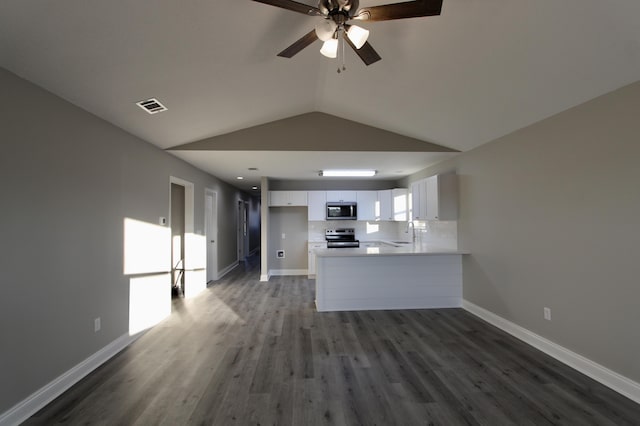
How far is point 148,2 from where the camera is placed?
1679 millimetres

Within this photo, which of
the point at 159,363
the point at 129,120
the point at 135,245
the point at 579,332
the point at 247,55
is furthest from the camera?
the point at 135,245

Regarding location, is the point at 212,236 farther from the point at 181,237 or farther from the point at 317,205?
the point at 317,205

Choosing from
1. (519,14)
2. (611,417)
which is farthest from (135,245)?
(611,417)

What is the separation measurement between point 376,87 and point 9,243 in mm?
3375

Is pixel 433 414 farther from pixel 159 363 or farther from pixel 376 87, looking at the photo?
pixel 376 87

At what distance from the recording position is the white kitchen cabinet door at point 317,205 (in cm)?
673

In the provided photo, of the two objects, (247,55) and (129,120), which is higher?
(247,55)

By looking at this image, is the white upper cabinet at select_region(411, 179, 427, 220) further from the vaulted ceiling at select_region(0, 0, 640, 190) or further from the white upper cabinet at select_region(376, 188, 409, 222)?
the vaulted ceiling at select_region(0, 0, 640, 190)

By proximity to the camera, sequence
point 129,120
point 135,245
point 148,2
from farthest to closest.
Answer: point 135,245 < point 129,120 < point 148,2

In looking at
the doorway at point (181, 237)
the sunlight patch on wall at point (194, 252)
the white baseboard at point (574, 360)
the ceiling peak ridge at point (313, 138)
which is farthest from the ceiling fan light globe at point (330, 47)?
the sunlight patch on wall at point (194, 252)

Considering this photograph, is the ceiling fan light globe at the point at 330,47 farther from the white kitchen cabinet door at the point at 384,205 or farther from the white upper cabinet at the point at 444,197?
the white kitchen cabinet door at the point at 384,205

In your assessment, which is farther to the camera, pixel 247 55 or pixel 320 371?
pixel 320 371

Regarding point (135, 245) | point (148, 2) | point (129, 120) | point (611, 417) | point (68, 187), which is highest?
point (148, 2)

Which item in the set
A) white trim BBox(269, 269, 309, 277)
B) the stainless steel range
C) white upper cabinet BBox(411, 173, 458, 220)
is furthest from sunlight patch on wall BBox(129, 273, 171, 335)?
white upper cabinet BBox(411, 173, 458, 220)
